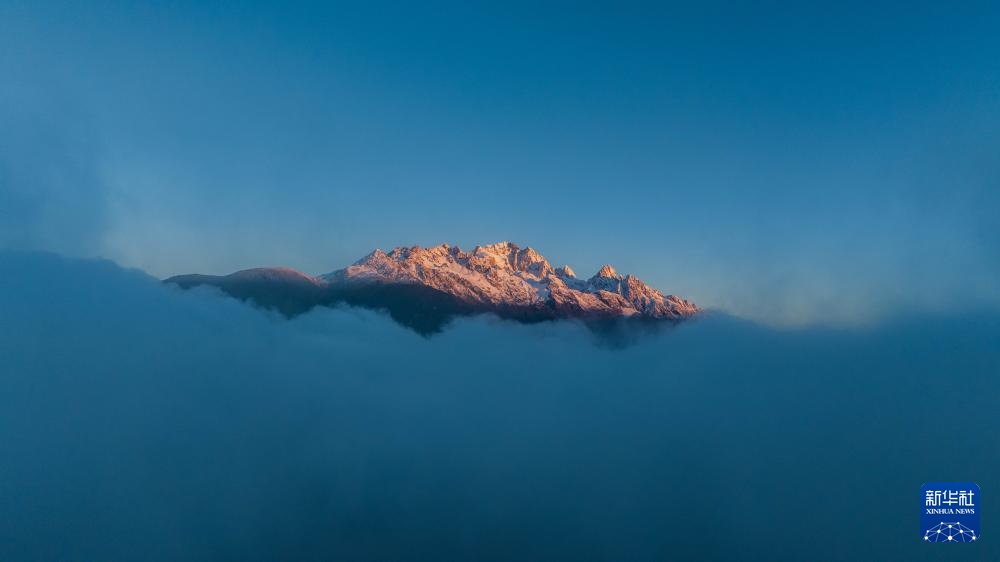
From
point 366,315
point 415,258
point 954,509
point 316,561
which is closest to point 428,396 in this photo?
point 366,315

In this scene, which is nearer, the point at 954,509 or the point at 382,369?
the point at 954,509

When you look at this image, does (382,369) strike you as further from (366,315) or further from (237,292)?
(237,292)

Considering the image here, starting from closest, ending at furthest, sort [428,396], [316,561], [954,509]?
[954,509]
[316,561]
[428,396]

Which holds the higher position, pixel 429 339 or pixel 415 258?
pixel 415 258

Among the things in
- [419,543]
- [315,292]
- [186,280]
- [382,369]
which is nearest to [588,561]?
[419,543]

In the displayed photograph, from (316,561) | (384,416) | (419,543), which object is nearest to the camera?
(316,561)

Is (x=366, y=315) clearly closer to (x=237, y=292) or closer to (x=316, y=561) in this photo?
(x=237, y=292)

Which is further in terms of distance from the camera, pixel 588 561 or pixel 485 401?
pixel 485 401

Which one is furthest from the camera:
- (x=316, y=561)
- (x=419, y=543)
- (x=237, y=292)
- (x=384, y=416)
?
(x=384, y=416)

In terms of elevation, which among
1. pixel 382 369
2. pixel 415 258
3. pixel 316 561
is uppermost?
pixel 415 258

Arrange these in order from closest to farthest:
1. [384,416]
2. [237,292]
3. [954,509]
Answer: [954,509] < [237,292] < [384,416]

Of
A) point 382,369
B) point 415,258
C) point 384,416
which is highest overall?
point 415,258
